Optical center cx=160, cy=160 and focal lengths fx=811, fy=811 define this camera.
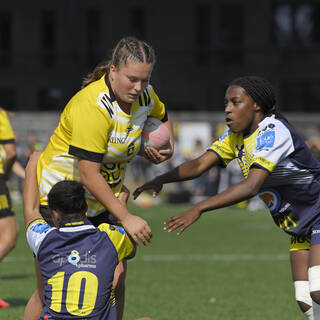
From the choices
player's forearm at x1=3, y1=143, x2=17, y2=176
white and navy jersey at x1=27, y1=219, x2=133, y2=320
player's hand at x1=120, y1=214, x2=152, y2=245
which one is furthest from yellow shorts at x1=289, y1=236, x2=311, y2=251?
player's forearm at x1=3, y1=143, x2=17, y2=176

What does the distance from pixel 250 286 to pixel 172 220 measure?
15.5 feet

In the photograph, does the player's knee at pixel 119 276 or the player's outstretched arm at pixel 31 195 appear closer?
the player's outstretched arm at pixel 31 195

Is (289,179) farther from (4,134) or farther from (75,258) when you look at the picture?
(4,134)

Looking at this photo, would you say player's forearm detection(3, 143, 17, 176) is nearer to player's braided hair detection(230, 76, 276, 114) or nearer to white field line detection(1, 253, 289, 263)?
white field line detection(1, 253, 289, 263)

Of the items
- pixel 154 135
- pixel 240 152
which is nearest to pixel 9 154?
pixel 154 135

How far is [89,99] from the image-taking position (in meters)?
5.21

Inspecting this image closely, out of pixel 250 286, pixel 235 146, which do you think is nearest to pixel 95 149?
pixel 235 146

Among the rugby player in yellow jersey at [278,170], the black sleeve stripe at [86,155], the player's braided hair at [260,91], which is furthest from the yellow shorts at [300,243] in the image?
the black sleeve stripe at [86,155]

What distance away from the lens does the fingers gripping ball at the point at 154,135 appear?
5.75 metres

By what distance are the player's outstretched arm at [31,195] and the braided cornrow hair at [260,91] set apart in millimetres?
1515

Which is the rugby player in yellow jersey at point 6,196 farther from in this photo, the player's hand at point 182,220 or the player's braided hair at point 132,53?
the player's braided hair at point 132,53

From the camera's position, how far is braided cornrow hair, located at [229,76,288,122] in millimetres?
5570

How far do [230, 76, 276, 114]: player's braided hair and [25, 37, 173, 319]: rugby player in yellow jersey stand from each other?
666mm

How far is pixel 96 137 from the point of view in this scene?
5.11 meters
